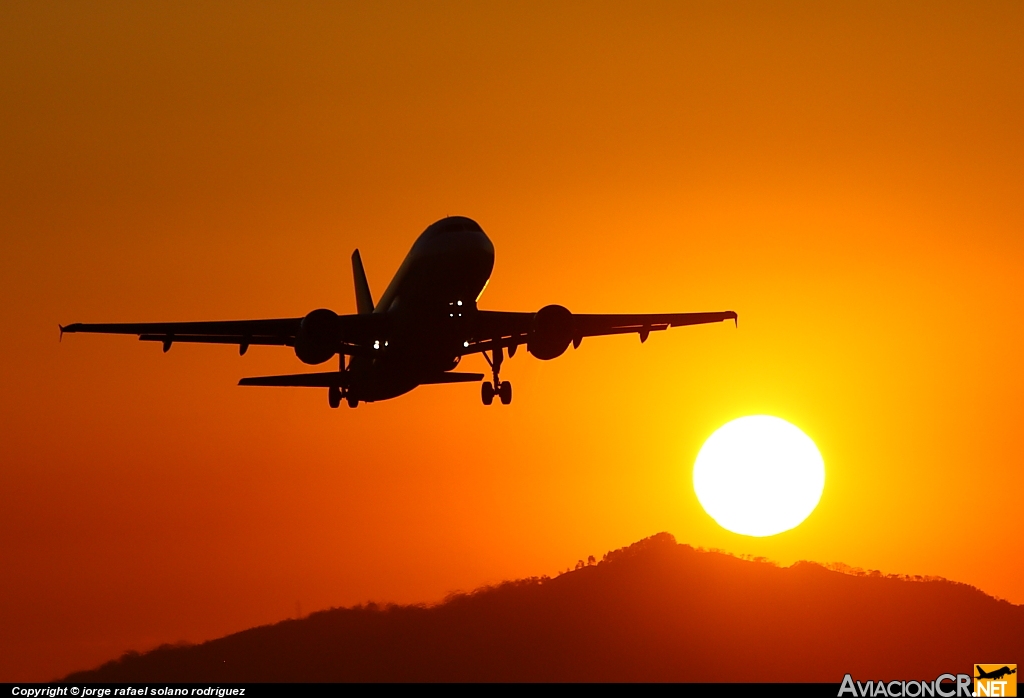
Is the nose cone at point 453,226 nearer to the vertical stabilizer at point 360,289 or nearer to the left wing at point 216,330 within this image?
the left wing at point 216,330

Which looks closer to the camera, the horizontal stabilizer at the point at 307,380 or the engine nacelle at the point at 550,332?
the engine nacelle at the point at 550,332

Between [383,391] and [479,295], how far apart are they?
7125 millimetres

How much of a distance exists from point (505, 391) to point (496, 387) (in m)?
0.48

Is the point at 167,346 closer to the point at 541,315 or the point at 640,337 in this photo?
the point at 541,315

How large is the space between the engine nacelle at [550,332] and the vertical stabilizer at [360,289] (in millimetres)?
24901

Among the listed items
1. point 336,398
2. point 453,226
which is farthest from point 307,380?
point 453,226

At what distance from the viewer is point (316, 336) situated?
56.8 metres

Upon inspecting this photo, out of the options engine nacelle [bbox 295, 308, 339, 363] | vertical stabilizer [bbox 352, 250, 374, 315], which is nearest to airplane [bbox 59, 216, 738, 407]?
engine nacelle [bbox 295, 308, 339, 363]

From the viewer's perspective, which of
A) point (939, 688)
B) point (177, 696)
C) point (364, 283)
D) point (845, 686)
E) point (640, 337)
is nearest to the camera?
point (640, 337)

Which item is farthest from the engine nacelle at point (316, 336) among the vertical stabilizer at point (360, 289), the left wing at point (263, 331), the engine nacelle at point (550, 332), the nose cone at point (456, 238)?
the vertical stabilizer at point (360, 289)

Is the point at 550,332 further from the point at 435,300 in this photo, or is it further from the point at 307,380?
the point at 307,380

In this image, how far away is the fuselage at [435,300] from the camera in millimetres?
57250

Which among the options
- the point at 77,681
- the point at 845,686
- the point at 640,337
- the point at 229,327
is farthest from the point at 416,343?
the point at 77,681

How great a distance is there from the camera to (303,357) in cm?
5684
